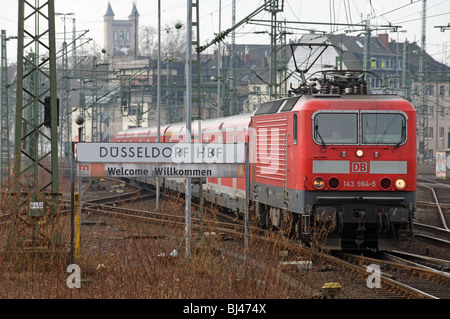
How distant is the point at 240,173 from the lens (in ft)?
33.0

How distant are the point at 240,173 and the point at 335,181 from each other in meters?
3.22

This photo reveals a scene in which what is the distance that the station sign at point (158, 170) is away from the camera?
9750mm

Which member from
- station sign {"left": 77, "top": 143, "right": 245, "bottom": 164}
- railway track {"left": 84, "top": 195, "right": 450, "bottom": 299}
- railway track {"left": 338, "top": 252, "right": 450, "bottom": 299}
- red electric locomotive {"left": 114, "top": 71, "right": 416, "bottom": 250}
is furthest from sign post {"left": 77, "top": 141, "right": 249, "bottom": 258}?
red electric locomotive {"left": 114, "top": 71, "right": 416, "bottom": 250}

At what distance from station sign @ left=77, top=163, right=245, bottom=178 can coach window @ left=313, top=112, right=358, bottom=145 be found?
3163 mm

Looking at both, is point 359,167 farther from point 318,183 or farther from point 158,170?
point 158,170

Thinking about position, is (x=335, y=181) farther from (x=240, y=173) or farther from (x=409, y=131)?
(x=240, y=173)

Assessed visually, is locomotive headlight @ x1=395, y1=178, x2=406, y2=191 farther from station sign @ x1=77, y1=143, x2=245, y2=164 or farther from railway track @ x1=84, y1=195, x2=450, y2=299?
station sign @ x1=77, y1=143, x2=245, y2=164

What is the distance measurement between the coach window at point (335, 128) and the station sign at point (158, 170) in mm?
3163

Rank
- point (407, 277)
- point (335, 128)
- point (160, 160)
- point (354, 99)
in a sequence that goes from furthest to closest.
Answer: point (354, 99) → point (335, 128) → point (407, 277) → point (160, 160)

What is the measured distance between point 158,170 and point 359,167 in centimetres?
439

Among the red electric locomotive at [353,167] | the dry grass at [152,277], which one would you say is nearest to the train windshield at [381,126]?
the red electric locomotive at [353,167]

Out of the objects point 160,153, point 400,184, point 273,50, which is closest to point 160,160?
point 160,153

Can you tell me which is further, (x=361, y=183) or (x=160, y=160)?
(x=361, y=183)

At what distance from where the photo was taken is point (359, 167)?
12.8 meters
